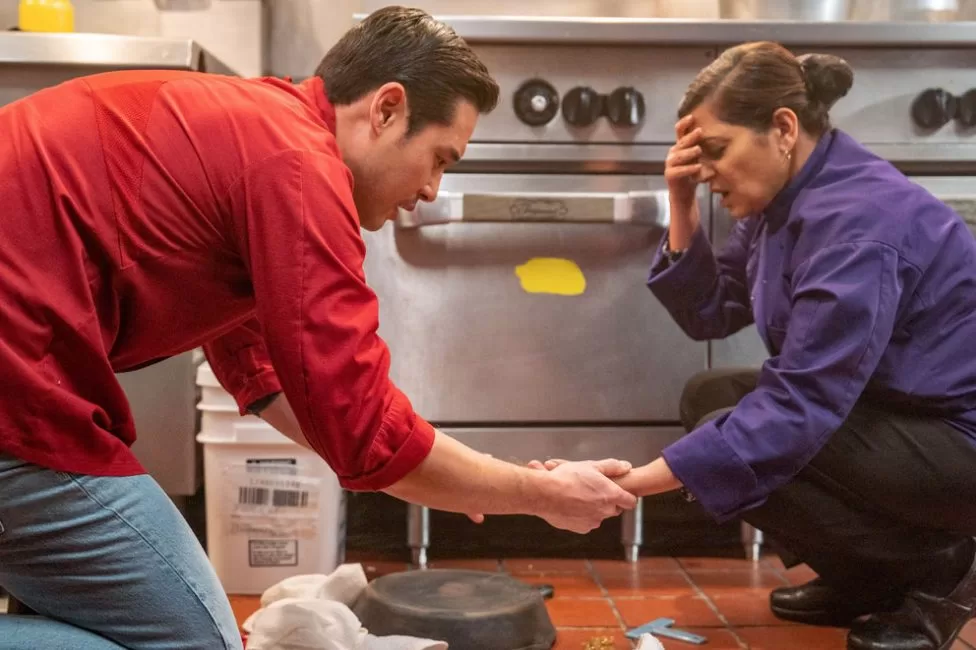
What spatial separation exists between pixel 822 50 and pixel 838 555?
908 mm

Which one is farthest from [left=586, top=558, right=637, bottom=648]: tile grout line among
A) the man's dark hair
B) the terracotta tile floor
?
the man's dark hair

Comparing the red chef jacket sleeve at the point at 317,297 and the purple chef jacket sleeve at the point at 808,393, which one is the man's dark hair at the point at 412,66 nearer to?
the red chef jacket sleeve at the point at 317,297

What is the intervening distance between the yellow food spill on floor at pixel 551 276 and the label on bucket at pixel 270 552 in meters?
0.61

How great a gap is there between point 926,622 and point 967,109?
0.96m

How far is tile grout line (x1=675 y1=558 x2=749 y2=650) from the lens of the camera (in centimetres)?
159

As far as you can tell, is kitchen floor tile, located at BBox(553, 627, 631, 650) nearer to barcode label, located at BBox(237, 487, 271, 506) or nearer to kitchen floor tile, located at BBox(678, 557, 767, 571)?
kitchen floor tile, located at BBox(678, 557, 767, 571)

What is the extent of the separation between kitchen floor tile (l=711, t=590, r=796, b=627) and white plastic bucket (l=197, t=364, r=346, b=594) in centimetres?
68

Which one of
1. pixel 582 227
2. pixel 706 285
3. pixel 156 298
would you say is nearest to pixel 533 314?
pixel 582 227

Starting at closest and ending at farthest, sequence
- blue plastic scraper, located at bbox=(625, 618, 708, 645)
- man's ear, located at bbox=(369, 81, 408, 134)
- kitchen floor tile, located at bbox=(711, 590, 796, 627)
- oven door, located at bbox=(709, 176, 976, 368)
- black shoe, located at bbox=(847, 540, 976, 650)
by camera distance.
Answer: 1. man's ear, located at bbox=(369, 81, 408, 134)
2. black shoe, located at bbox=(847, 540, 976, 650)
3. blue plastic scraper, located at bbox=(625, 618, 708, 645)
4. kitchen floor tile, located at bbox=(711, 590, 796, 627)
5. oven door, located at bbox=(709, 176, 976, 368)

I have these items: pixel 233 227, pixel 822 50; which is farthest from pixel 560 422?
pixel 233 227

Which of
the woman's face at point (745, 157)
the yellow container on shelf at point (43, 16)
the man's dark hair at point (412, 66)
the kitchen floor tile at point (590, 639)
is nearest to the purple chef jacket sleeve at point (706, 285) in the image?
the woman's face at point (745, 157)

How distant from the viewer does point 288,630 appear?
1.43 metres

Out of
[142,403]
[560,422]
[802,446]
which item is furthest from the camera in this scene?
[560,422]

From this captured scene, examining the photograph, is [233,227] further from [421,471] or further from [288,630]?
[288,630]
